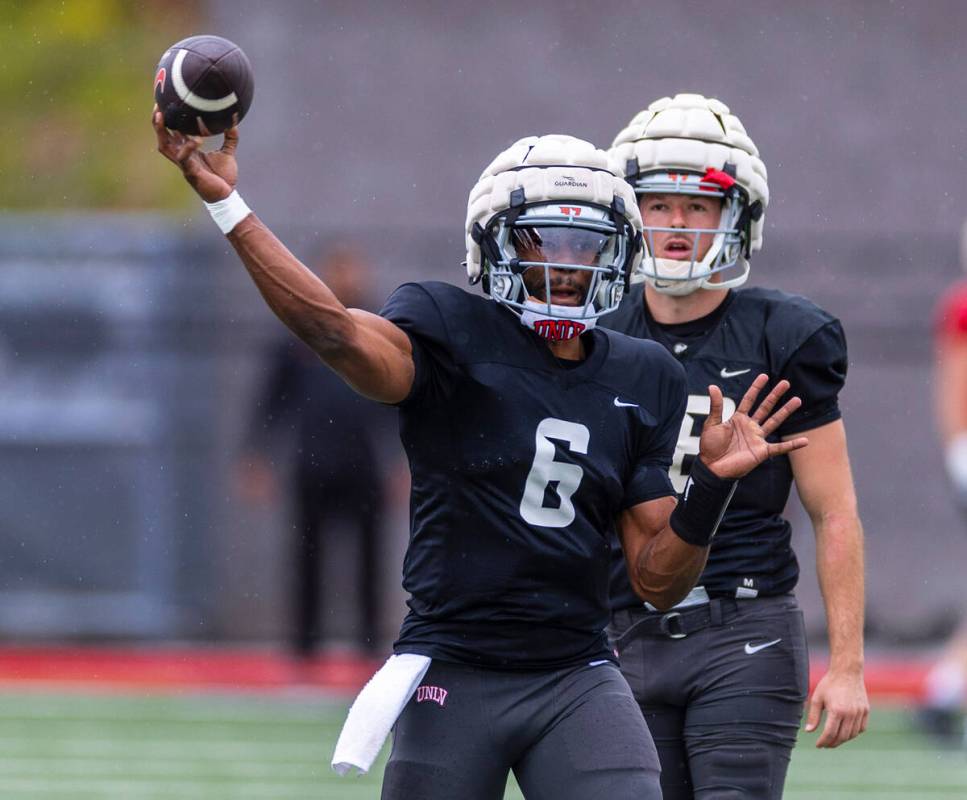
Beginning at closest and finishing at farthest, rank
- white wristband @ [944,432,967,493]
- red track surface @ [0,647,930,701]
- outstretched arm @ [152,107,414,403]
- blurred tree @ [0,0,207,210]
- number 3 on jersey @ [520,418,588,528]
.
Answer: outstretched arm @ [152,107,414,403], number 3 on jersey @ [520,418,588,528], white wristband @ [944,432,967,493], red track surface @ [0,647,930,701], blurred tree @ [0,0,207,210]

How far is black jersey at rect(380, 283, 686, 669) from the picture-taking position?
152 inches

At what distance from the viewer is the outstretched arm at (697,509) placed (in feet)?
12.8

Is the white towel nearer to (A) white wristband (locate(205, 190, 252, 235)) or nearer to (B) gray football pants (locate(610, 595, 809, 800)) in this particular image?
(B) gray football pants (locate(610, 595, 809, 800))

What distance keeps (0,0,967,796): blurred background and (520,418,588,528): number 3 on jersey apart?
7205 millimetres

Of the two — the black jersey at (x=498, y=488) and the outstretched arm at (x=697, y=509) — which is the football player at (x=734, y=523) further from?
the black jersey at (x=498, y=488)

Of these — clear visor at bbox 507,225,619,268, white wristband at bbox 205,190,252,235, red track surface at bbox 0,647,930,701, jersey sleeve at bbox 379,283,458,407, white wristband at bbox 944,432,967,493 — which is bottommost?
red track surface at bbox 0,647,930,701

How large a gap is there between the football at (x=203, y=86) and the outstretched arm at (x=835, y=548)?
1.59 m

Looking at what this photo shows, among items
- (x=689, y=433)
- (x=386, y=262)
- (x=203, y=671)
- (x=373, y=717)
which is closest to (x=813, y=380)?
(x=689, y=433)

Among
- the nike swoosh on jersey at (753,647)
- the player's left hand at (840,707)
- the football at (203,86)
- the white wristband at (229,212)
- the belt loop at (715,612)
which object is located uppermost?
the football at (203,86)

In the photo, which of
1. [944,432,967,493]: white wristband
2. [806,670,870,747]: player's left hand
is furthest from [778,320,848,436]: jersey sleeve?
[944,432,967,493]: white wristband

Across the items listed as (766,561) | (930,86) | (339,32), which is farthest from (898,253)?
(766,561)

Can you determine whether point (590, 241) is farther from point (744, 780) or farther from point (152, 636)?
point (152, 636)

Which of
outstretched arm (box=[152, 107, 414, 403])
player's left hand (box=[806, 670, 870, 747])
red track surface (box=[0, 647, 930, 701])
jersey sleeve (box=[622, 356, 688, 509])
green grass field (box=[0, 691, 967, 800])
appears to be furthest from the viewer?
red track surface (box=[0, 647, 930, 701])

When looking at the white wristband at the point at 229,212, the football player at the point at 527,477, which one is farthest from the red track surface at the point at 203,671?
the white wristband at the point at 229,212
